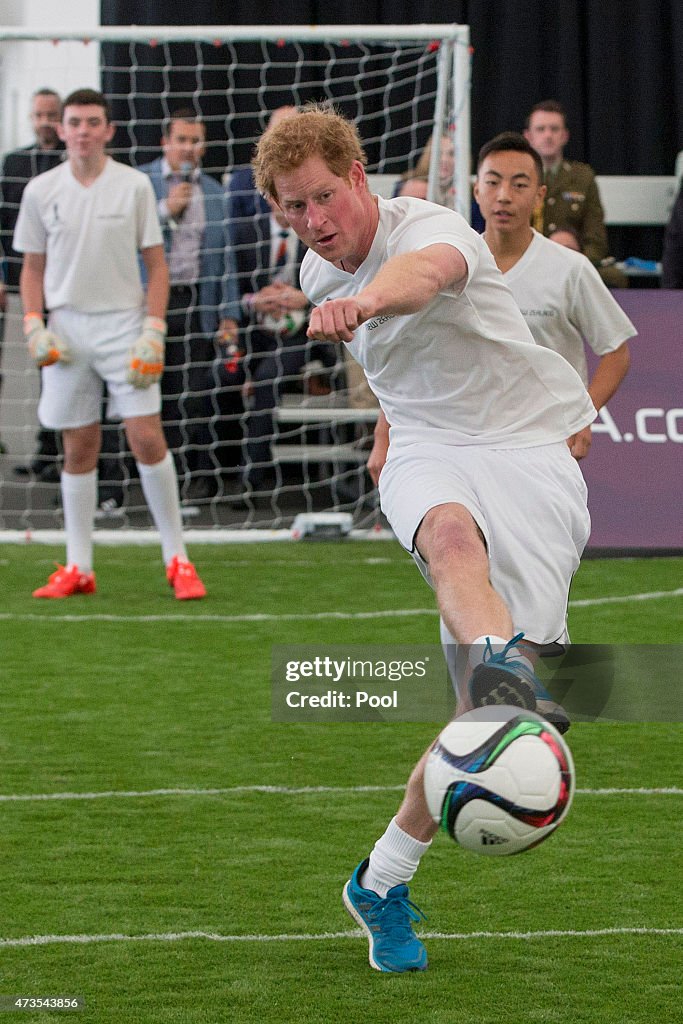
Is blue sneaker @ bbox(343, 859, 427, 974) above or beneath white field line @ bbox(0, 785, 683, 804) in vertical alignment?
above

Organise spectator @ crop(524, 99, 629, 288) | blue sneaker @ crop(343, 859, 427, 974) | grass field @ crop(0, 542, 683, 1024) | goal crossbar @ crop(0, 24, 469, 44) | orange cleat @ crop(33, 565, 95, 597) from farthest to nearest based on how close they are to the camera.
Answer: spectator @ crop(524, 99, 629, 288)
goal crossbar @ crop(0, 24, 469, 44)
orange cleat @ crop(33, 565, 95, 597)
blue sneaker @ crop(343, 859, 427, 974)
grass field @ crop(0, 542, 683, 1024)

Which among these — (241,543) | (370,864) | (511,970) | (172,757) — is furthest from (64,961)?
(241,543)

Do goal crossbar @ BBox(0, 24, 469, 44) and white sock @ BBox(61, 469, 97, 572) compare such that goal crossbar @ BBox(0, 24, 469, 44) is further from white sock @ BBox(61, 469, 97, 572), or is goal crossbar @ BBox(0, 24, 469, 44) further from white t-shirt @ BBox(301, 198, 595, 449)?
white t-shirt @ BBox(301, 198, 595, 449)

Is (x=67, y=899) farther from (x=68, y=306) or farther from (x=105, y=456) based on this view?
(x=105, y=456)

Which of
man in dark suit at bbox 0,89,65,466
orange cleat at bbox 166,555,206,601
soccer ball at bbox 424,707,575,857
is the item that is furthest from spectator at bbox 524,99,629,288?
soccer ball at bbox 424,707,575,857

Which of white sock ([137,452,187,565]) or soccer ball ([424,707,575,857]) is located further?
white sock ([137,452,187,565])

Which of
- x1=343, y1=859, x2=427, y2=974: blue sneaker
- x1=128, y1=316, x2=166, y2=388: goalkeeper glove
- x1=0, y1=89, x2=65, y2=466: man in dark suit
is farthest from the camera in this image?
x1=0, y1=89, x2=65, y2=466: man in dark suit

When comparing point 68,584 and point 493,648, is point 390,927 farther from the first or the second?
point 68,584

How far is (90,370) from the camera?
7.69 meters

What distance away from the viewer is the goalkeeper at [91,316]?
299 inches

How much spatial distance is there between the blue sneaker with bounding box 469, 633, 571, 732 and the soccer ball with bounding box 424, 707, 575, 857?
3cm

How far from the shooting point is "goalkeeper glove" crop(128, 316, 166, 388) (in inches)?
292

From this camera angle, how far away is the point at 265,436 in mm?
10641

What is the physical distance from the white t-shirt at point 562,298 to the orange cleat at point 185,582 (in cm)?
272
